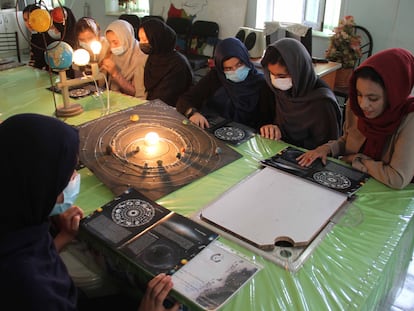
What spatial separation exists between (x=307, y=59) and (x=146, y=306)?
1423mm

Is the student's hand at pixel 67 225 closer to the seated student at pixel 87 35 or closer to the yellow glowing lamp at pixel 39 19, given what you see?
the yellow glowing lamp at pixel 39 19

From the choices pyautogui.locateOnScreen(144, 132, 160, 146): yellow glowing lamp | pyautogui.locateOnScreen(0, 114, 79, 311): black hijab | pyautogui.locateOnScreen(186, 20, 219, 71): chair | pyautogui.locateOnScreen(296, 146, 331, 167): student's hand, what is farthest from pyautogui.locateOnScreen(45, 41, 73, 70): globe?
pyautogui.locateOnScreen(186, 20, 219, 71): chair

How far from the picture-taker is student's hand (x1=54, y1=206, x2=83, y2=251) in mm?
1279

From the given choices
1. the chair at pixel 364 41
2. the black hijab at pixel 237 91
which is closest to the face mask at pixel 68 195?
the black hijab at pixel 237 91

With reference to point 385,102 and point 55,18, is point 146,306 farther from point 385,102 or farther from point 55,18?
point 55,18

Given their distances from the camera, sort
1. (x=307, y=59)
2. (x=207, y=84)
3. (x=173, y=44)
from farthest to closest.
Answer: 1. (x=173, y=44)
2. (x=207, y=84)
3. (x=307, y=59)

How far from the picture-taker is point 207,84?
2.50m

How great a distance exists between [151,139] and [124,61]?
143cm

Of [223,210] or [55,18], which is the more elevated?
[55,18]

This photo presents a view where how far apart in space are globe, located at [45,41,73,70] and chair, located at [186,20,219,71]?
10.2 feet

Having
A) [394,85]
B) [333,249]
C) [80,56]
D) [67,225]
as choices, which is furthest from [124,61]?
[333,249]

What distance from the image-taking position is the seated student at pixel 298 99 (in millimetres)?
1931

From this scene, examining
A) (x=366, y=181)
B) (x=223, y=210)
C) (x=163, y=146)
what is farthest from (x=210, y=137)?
(x=366, y=181)

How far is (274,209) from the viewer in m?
1.33
